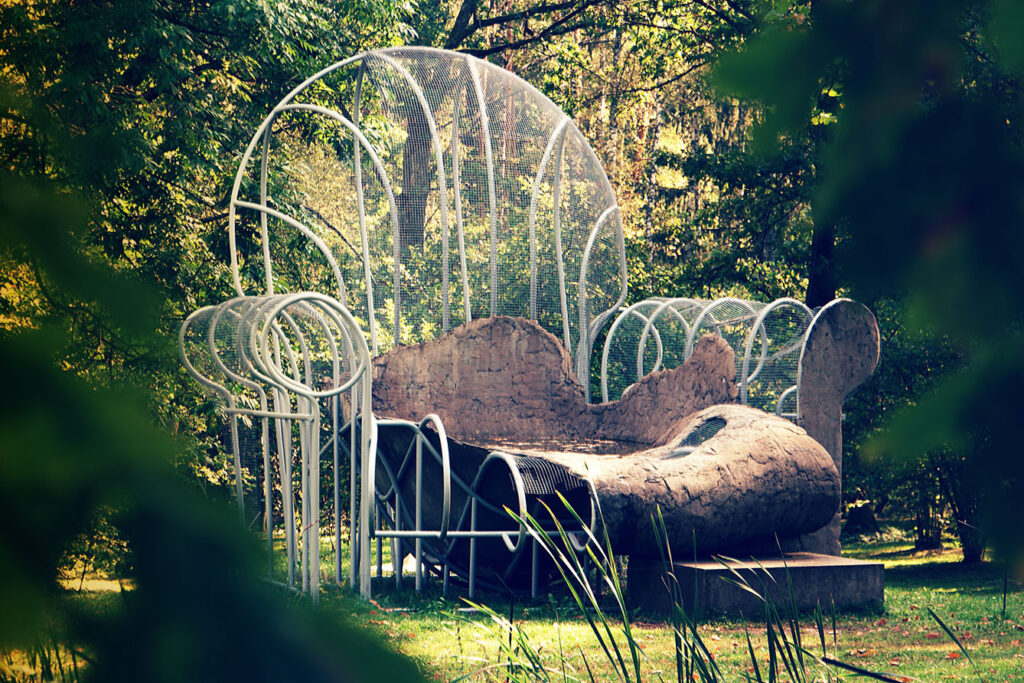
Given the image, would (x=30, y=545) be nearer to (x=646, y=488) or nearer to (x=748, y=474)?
(x=646, y=488)

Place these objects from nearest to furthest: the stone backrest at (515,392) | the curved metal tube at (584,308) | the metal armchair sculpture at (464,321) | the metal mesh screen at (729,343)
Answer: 1. the metal armchair sculpture at (464,321)
2. the stone backrest at (515,392)
3. the curved metal tube at (584,308)
4. the metal mesh screen at (729,343)

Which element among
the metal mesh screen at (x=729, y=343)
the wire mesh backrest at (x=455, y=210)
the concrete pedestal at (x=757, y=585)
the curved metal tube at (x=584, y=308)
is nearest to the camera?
the concrete pedestal at (x=757, y=585)

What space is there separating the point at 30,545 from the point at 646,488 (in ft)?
17.8

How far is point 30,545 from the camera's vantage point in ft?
0.89

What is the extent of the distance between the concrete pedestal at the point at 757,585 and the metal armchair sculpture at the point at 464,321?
31 cm

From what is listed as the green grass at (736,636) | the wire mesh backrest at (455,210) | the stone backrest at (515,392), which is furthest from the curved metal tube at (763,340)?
the green grass at (736,636)

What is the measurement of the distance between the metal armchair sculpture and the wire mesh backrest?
18mm

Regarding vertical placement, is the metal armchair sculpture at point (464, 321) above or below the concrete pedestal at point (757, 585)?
above

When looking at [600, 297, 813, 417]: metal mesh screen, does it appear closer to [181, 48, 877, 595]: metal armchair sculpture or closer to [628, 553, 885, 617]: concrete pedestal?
[181, 48, 877, 595]: metal armchair sculpture

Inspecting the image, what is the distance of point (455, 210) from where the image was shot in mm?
7750

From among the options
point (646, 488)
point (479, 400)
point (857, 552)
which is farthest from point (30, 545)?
point (857, 552)

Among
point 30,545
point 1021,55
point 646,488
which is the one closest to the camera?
point 30,545

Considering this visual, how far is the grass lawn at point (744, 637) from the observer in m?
4.29

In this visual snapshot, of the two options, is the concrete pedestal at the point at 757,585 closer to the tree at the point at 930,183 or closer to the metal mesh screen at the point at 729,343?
the metal mesh screen at the point at 729,343
